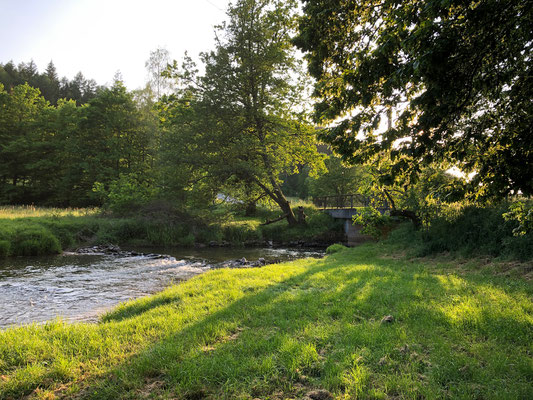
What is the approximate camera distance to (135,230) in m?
22.9

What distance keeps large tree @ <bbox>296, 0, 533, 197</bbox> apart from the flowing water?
7.49 m

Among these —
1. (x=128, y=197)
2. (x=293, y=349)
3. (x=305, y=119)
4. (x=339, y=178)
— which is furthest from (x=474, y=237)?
(x=339, y=178)

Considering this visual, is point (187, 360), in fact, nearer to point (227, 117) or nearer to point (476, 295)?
point (476, 295)

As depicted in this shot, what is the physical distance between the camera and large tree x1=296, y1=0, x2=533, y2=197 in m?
3.49

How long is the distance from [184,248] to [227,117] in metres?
11.1

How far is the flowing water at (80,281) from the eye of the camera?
7801 mm

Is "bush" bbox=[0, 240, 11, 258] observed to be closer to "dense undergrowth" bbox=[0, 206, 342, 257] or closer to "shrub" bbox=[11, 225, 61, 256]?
"dense undergrowth" bbox=[0, 206, 342, 257]

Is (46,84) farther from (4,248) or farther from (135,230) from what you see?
(4,248)

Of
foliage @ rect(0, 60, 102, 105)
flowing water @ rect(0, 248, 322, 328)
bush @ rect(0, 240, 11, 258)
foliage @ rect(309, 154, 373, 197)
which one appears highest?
foliage @ rect(0, 60, 102, 105)

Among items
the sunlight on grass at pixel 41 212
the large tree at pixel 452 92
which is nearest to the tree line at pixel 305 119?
the large tree at pixel 452 92

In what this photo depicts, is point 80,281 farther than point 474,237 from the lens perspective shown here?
No

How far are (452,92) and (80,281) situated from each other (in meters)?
12.7

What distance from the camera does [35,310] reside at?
779 centimetres

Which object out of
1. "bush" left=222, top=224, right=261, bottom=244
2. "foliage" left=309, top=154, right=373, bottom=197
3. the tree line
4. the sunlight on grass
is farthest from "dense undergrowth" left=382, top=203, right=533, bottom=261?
"foliage" left=309, top=154, right=373, bottom=197
